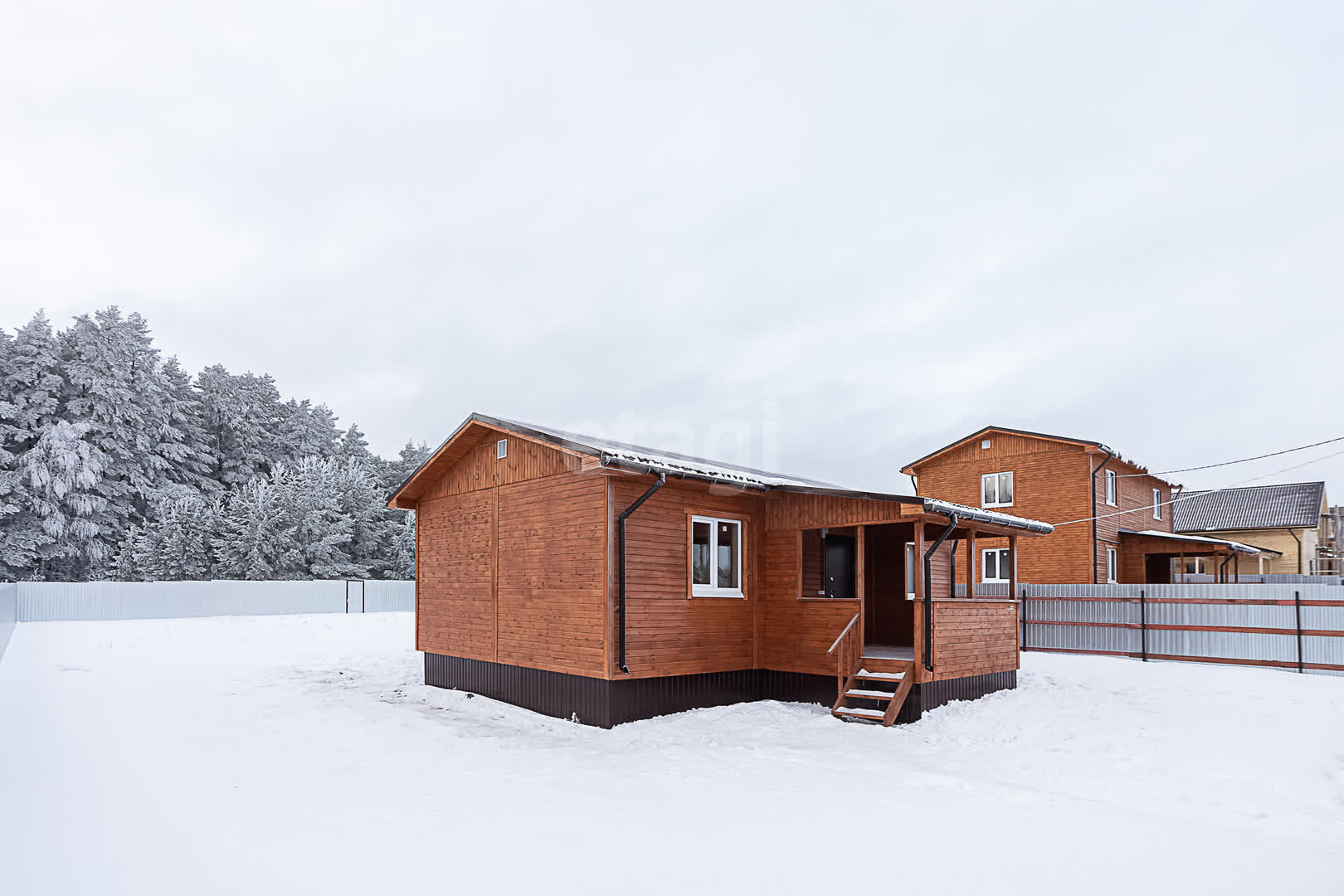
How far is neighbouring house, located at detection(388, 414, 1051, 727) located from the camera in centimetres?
1069

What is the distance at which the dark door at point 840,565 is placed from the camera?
529 inches

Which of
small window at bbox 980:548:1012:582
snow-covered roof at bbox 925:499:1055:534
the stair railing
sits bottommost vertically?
the stair railing

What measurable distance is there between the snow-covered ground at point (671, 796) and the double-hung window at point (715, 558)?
1.76 m

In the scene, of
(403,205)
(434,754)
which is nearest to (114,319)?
(403,205)

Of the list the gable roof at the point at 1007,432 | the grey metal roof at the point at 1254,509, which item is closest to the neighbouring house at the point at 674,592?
the gable roof at the point at 1007,432

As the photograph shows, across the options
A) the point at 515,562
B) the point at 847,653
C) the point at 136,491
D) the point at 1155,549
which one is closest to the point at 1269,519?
the point at 1155,549

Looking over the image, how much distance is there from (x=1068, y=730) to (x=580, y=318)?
81.3 ft

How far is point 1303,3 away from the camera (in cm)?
1416

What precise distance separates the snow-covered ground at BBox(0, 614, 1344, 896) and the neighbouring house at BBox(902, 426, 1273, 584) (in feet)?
27.9

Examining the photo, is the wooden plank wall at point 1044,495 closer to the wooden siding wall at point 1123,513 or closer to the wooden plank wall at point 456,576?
the wooden siding wall at point 1123,513

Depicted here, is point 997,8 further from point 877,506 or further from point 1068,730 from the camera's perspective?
point 1068,730

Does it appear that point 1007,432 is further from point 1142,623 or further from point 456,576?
point 456,576

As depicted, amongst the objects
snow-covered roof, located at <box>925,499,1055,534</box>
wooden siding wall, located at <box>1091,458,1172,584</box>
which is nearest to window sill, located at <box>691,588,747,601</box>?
snow-covered roof, located at <box>925,499,1055,534</box>

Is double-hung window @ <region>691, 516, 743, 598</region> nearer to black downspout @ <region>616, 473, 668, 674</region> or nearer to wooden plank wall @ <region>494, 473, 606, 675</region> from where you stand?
black downspout @ <region>616, 473, 668, 674</region>
